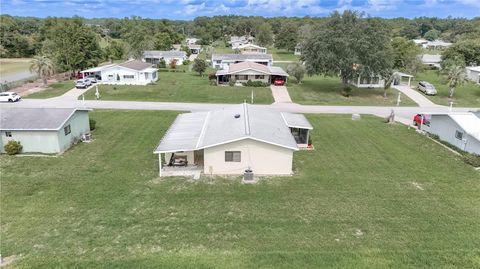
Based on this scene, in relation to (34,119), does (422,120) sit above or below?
below

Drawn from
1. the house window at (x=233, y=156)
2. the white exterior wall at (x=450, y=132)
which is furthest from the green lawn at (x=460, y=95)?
the house window at (x=233, y=156)

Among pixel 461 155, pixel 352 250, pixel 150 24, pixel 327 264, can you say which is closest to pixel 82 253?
pixel 327 264

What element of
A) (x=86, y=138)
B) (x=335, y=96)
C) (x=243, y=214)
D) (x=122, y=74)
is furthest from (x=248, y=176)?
(x=122, y=74)

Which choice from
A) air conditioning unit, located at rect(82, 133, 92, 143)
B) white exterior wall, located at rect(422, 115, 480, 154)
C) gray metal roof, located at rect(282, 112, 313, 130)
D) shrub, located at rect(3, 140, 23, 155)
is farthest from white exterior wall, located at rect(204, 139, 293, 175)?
white exterior wall, located at rect(422, 115, 480, 154)

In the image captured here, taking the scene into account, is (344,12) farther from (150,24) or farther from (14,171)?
(150,24)

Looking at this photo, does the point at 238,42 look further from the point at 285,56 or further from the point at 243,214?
the point at 243,214
